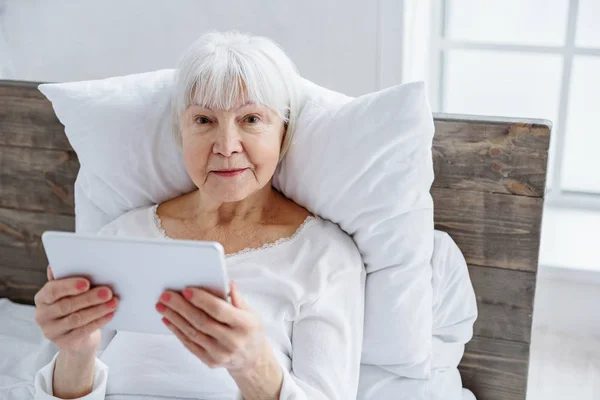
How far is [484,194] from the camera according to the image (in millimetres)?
1616

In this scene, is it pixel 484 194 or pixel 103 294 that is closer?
pixel 103 294

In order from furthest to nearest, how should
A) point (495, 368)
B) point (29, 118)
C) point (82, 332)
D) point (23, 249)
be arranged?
1. point (23, 249)
2. point (29, 118)
3. point (495, 368)
4. point (82, 332)

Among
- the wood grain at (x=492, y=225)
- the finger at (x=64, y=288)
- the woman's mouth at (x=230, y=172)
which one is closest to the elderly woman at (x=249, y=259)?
the woman's mouth at (x=230, y=172)

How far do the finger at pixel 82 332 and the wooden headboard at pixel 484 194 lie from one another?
2.25ft

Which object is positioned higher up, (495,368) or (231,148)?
(231,148)

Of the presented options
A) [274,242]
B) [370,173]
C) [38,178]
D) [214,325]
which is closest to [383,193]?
[370,173]

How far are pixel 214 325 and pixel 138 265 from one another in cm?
13

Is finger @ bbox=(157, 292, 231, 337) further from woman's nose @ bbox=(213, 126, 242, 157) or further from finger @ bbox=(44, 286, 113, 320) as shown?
woman's nose @ bbox=(213, 126, 242, 157)

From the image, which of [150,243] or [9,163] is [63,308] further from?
[9,163]

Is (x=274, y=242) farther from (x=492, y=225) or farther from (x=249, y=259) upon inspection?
(x=492, y=225)

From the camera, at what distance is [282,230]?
154 cm

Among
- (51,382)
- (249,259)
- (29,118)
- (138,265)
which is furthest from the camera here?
(29,118)

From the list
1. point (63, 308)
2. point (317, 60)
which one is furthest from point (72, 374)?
point (317, 60)

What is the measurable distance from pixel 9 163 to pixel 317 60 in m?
0.83
